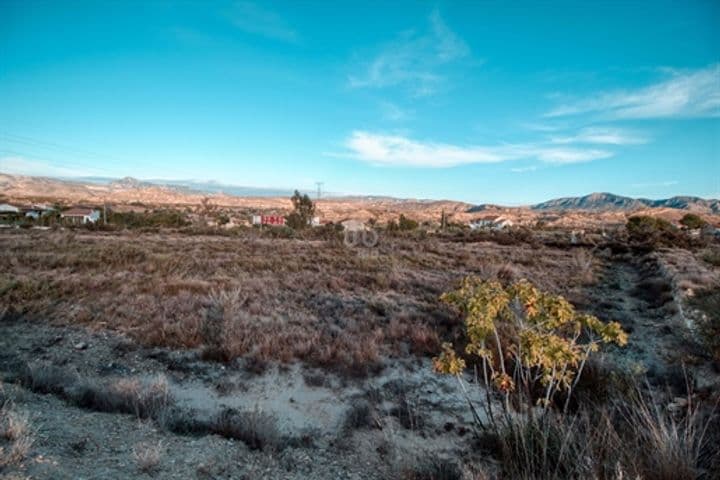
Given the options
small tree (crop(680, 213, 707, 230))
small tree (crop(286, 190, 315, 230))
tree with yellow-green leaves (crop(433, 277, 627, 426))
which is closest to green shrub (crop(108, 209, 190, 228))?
small tree (crop(286, 190, 315, 230))

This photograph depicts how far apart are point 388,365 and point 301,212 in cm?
3944

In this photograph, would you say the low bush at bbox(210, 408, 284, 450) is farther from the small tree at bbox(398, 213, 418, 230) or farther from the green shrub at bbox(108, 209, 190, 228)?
the green shrub at bbox(108, 209, 190, 228)

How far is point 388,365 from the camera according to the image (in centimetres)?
732

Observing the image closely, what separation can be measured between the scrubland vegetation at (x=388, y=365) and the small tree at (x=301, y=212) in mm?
29013

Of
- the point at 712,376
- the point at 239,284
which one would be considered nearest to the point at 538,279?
the point at 712,376

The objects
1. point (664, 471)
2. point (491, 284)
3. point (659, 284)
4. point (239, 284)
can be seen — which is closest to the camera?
point (664, 471)

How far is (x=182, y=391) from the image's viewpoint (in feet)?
20.3

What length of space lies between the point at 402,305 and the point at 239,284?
5.59 meters

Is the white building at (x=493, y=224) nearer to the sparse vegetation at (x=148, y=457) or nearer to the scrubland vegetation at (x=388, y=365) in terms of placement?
the scrubland vegetation at (x=388, y=365)

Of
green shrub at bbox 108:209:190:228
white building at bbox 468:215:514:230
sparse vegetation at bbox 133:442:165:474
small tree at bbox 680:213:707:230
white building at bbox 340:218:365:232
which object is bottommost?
green shrub at bbox 108:209:190:228

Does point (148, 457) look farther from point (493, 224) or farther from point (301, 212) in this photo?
point (493, 224)

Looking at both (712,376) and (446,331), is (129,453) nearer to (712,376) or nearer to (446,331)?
(446,331)

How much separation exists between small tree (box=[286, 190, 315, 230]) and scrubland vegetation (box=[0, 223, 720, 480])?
95.2 ft

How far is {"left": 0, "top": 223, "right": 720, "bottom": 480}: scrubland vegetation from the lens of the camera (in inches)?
154
